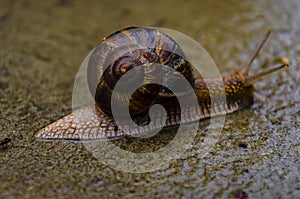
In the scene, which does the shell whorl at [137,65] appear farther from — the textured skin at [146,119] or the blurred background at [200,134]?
the blurred background at [200,134]

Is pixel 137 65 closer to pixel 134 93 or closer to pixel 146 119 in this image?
pixel 134 93

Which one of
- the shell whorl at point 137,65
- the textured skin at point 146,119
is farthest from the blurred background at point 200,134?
the shell whorl at point 137,65

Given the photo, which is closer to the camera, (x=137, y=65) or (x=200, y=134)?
(x=137, y=65)

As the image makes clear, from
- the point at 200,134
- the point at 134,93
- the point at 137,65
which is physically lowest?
the point at 200,134

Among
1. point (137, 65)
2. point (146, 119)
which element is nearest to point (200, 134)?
point (146, 119)

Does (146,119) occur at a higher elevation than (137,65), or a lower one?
lower

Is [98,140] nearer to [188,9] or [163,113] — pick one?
[163,113]

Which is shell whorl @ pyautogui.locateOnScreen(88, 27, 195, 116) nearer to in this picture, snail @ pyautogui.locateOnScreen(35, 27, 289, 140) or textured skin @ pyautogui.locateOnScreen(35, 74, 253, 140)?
snail @ pyautogui.locateOnScreen(35, 27, 289, 140)

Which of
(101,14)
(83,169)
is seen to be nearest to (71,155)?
(83,169)
